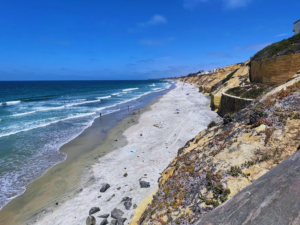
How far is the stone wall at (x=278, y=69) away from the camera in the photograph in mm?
15703

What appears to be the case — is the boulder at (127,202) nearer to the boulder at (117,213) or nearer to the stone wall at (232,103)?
the boulder at (117,213)

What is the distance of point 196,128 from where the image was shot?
1888 centimetres

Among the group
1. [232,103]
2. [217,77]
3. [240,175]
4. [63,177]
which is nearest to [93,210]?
[63,177]

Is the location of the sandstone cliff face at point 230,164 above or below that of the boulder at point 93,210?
above

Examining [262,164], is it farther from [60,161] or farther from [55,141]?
[55,141]

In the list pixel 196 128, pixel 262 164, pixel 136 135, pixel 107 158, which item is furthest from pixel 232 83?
pixel 262 164

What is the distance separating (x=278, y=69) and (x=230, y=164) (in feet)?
51.7

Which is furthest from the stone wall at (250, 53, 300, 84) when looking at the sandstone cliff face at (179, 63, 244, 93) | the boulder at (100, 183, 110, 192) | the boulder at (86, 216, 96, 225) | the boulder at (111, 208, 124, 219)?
the sandstone cliff face at (179, 63, 244, 93)

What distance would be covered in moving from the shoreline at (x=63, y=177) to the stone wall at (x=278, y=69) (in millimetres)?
15759

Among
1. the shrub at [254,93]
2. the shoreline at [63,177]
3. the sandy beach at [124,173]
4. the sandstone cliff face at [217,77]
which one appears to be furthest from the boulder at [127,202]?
the sandstone cliff face at [217,77]

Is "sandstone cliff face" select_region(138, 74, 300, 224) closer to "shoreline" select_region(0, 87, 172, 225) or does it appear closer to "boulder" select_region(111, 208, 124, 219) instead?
"boulder" select_region(111, 208, 124, 219)

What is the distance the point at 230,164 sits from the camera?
6090 mm

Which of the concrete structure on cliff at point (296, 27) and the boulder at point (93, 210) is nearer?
the boulder at point (93, 210)

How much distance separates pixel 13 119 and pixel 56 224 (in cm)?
2598
